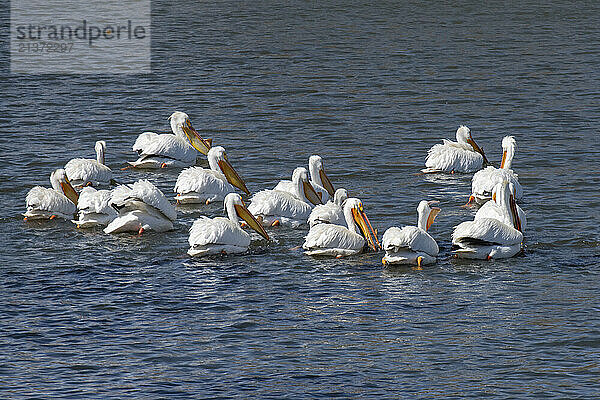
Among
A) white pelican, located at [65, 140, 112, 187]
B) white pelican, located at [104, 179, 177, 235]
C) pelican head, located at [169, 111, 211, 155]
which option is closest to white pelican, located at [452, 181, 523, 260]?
white pelican, located at [104, 179, 177, 235]

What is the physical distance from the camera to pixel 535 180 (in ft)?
46.4

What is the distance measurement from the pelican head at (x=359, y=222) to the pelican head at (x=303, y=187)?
113 centimetres

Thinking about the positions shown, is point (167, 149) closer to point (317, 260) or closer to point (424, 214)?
point (317, 260)

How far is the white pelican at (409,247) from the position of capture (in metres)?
10.5

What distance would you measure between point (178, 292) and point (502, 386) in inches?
132

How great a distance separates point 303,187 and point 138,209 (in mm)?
1971

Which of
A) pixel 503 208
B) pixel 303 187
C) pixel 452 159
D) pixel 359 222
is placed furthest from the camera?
pixel 452 159

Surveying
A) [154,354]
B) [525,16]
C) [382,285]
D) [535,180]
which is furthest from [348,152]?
[525,16]

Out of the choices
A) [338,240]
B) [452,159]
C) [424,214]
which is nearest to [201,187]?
[338,240]

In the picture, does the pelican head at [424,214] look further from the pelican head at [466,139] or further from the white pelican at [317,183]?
the pelican head at [466,139]

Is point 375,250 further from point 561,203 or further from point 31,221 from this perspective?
point 31,221

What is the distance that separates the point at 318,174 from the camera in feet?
43.5

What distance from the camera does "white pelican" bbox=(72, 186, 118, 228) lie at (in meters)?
12.1

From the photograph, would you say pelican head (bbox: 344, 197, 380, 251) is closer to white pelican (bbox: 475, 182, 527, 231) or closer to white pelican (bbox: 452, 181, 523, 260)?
white pelican (bbox: 452, 181, 523, 260)
